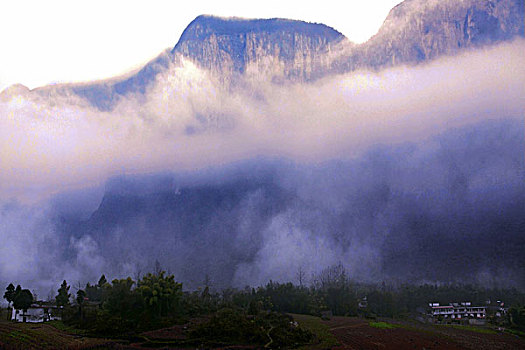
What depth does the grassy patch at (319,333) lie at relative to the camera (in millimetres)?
43869

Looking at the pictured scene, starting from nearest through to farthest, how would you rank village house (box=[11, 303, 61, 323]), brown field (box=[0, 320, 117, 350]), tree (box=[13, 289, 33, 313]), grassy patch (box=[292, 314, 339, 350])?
brown field (box=[0, 320, 117, 350])
grassy patch (box=[292, 314, 339, 350])
village house (box=[11, 303, 61, 323])
tree (box=[13, 289, 33, 313])

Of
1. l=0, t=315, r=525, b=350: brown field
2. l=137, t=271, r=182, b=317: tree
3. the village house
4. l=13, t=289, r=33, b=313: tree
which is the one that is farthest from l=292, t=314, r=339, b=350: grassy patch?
l=13, t=289, r=33, b=313: tree

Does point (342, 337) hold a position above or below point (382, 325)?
above

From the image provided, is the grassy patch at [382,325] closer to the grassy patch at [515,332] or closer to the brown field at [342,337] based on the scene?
the brown field at [342,337]

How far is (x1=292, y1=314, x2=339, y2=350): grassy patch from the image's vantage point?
4387cm

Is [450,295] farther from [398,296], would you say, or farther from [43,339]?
[43,339]

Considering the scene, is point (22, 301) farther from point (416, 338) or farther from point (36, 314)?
point (416, 338)

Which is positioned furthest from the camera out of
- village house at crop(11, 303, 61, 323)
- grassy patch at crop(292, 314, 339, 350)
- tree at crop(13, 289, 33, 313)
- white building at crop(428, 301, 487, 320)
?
white building at crop(428, 301, 487, 320)

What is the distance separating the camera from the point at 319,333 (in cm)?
5069

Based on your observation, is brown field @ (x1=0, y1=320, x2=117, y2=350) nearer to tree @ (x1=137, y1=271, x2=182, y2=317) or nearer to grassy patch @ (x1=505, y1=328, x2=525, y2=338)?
tree @ (x1=137, y1=271, x2=182, y2=317)

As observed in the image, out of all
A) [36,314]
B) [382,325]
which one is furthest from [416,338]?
[36,314]

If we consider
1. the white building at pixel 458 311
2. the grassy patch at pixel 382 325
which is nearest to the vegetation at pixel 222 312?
the grassy patch at pixel 382 325

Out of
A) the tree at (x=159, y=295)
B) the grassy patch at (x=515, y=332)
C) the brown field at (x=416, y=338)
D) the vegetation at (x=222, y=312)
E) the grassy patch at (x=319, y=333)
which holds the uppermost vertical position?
the tree at (x=159, y=295)

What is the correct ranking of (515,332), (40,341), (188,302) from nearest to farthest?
1. (40,341)
2. (515,332)
3. (188,302)
